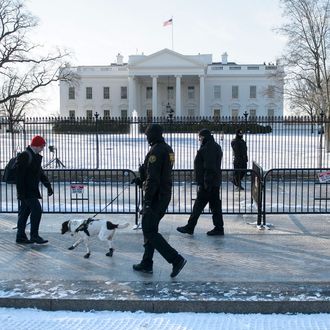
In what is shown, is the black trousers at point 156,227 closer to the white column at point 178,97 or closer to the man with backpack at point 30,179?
the man with backpack at point 30,179

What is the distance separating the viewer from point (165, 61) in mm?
80375

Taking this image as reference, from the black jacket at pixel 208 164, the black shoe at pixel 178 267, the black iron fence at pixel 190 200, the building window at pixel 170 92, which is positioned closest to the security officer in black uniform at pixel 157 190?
the black shoe at pixel 178 267

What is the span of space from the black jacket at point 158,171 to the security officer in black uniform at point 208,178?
236 centimetres

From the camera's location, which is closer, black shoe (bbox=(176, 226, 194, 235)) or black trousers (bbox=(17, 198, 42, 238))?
black trousers (bbox=(17, 198, 42, 238))

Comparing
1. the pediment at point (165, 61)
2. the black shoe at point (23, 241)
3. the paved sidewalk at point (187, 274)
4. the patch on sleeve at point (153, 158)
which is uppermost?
the pediment at point (165, 61)

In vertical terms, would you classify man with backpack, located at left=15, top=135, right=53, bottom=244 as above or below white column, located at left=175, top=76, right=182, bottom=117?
below

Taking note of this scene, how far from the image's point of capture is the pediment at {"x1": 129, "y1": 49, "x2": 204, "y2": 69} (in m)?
79.9

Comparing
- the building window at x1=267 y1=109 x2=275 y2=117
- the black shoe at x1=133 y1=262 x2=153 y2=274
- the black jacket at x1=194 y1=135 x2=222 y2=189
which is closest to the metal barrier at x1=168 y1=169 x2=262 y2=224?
the black jacket at x1=194 y1=135 x2=222 y2=189

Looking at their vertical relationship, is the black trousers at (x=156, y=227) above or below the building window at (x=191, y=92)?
below

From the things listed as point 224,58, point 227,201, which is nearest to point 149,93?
point 224,58

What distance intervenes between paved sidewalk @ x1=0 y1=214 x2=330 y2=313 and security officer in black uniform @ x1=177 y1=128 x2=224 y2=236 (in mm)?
258

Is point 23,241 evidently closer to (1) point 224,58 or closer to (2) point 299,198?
(2) point 299,198

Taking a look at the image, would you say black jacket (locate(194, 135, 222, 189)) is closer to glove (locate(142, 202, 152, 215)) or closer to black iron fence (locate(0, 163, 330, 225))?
black iron fence (locate(0, 163, 330, 225))

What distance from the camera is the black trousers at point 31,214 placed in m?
8.28
